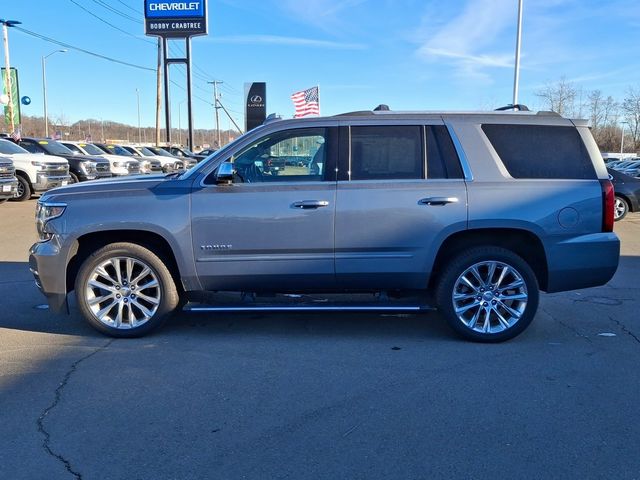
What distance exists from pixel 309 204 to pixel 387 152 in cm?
85

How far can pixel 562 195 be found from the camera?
4.68 m

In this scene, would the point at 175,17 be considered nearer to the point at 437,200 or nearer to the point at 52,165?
the point at 52,165

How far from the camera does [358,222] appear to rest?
4656mm

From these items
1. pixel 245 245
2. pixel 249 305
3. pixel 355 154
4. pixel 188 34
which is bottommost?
pixel 249 305

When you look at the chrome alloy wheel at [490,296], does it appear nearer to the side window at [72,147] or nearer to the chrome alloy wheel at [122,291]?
the chrome alloy wheel at [122,291]

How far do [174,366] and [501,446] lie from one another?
8.11ft

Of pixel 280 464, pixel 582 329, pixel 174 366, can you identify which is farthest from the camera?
pixel 582 329

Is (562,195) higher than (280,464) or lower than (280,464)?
higher

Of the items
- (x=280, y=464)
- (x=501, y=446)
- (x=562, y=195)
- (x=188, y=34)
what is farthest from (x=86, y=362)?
(x=188, y=34)

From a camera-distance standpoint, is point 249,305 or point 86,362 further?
point 249,305

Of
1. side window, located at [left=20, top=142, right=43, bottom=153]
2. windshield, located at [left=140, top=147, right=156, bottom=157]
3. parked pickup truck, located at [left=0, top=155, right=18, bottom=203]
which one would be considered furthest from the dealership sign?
parked pickup truck, located at [left=0, top=155, right=18, bottom=203]

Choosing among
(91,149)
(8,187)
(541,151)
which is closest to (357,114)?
(541,151)

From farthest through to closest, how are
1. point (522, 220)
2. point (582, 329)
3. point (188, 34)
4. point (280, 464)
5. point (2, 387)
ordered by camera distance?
point (188, 34) → point (582, 329) → point (522, 220) → point (2, 387) → point (280, 464)

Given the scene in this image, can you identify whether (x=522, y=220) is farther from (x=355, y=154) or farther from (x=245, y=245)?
(x=245, y=245)
